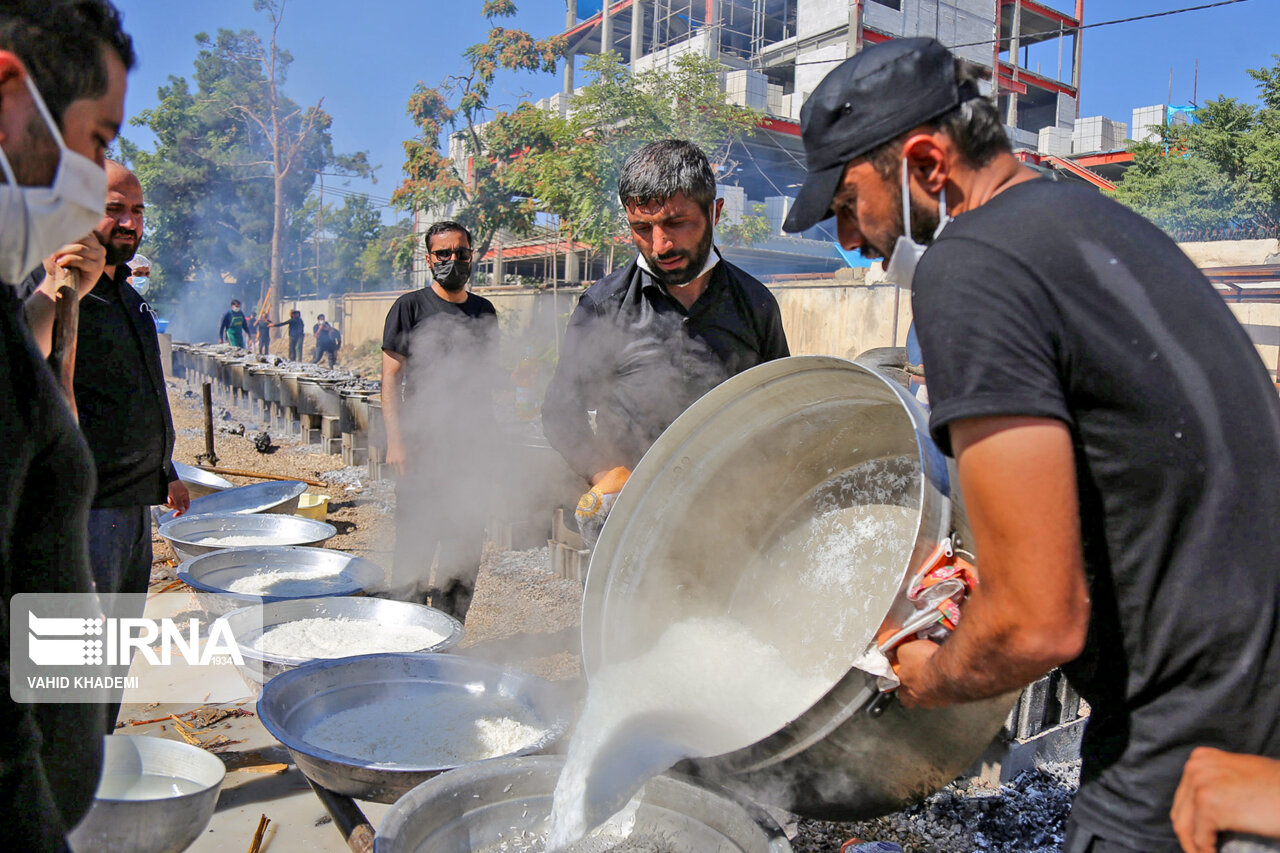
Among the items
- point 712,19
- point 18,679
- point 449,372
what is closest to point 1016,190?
point 18,679

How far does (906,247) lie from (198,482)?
6.33 meters

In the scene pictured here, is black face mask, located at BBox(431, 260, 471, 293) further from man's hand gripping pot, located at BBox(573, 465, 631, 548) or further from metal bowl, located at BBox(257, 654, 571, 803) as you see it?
metal bowl, located at BBox(257, 654, 571, 803)

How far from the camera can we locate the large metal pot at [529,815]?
1.61 meters

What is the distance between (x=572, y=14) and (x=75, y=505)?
126 feet

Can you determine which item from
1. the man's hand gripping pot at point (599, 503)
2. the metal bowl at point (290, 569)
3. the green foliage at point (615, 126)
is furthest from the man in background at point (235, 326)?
the man's hand gripping pot at point (599, 503)

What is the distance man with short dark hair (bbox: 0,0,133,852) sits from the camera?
3.26ft

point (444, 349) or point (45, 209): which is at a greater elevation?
point (45, 209)

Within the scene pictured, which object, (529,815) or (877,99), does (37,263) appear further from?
(529,815)

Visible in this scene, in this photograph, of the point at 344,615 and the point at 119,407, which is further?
the point at 344,615

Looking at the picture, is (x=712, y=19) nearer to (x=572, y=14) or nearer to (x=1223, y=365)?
(x=572, y=14)

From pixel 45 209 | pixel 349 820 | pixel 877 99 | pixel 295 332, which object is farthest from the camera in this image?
pixel 295 332

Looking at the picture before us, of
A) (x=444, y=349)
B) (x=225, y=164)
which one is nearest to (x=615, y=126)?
(x=444, y=349)

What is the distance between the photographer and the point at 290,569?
3.87 m

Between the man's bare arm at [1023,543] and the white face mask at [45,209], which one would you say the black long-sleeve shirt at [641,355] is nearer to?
the man's bare arm at [1023,543]
